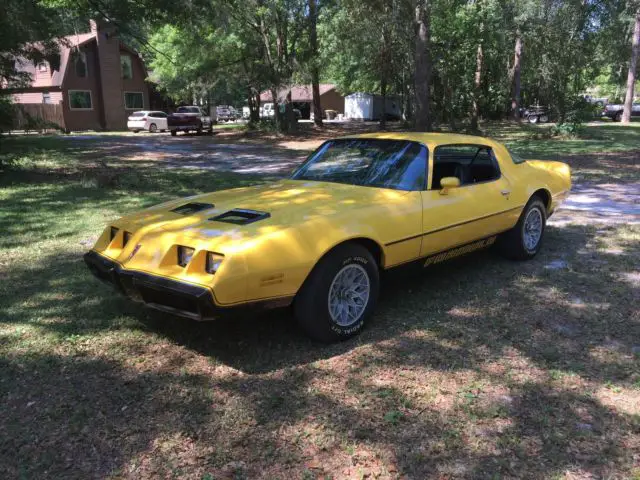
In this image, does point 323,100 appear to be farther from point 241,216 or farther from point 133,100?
point 241,216

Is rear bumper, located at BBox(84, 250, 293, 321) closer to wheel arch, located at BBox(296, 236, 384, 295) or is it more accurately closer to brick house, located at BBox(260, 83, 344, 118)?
wheel arch, located at BBox(296, 236, 384, 295)

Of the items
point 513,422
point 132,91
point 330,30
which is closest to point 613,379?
point 513,422

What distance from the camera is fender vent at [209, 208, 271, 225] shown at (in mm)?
3590

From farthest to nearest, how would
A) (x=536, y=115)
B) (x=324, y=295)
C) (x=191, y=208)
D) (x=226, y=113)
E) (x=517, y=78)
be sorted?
(x=226, y=113), (x=536, y=115), (x=517, y=78), (x=191, y=208), (x=324, y=295)

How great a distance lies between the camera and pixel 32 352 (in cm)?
356

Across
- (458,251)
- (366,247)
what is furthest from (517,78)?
(366,247)

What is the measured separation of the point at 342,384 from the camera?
3201 mm

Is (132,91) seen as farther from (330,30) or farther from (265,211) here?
(265,211)

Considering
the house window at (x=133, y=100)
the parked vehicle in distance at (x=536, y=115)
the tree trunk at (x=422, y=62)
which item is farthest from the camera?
the house window at (x=133, y=100)

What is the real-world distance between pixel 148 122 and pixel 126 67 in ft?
27.8

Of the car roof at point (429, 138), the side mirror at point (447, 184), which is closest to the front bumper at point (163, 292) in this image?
the side mirror at point (447, 184)

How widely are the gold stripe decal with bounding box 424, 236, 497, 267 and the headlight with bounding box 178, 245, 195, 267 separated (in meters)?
1.93

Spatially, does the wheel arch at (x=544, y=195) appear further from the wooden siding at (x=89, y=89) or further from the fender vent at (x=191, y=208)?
the wooden siding at (x=89, y=89)

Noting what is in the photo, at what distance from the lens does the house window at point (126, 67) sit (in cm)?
3938
